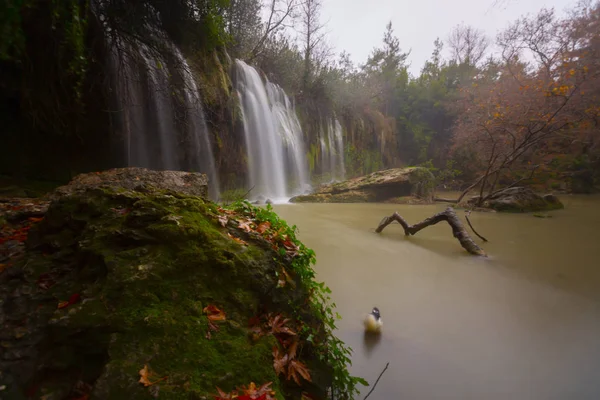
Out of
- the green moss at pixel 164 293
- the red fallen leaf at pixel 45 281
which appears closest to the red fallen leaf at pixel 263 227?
the green moss at pixel 164 293

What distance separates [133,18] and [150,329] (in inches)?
214

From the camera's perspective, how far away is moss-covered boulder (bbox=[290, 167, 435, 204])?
12.2 m

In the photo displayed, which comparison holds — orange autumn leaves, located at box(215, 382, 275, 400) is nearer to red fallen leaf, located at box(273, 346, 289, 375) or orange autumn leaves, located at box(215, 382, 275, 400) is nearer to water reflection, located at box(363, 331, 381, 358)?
red fallen leaf, located at box(273, 346, 289, 375)

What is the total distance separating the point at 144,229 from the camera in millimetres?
1629

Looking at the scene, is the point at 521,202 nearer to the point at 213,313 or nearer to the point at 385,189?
the point at 385,189

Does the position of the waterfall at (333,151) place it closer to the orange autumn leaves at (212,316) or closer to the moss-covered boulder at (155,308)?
the moss-covered boulder at (155,308)

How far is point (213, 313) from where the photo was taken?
1368 millimetres

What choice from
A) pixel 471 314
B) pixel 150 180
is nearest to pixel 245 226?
pixel 471 314

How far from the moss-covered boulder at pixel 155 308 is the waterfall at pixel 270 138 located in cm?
979

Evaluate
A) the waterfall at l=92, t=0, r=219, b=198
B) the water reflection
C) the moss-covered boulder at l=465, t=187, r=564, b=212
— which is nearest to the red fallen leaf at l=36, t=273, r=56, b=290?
the water reflection

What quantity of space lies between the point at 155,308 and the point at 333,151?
18104 millimetres

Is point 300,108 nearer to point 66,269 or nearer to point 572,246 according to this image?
point 572,246

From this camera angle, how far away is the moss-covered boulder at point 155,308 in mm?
1085

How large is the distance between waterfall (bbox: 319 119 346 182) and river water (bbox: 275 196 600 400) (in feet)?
43.2
